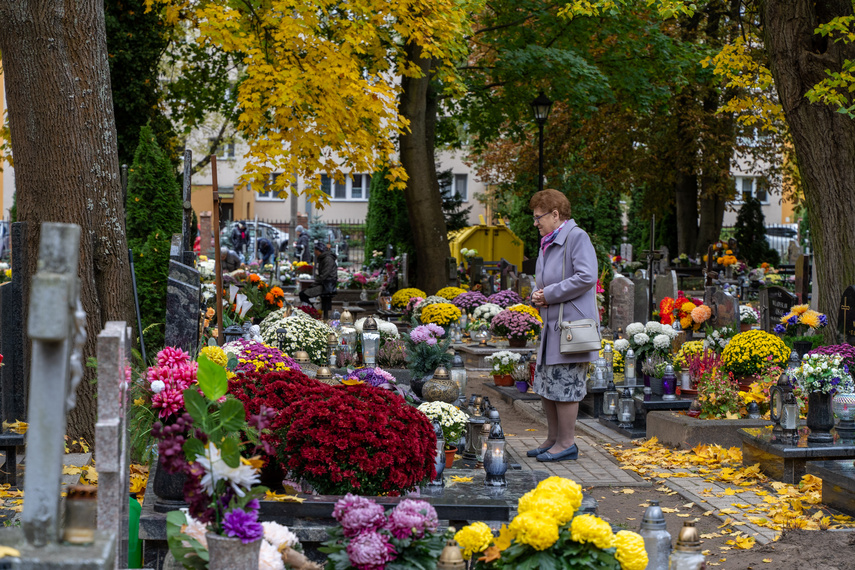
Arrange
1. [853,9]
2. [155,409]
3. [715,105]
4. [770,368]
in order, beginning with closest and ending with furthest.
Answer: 1. [155,409]
2. [770,368]
3. [853,9]
4. [715,105]

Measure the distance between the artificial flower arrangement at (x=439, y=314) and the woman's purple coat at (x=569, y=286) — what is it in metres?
7.14

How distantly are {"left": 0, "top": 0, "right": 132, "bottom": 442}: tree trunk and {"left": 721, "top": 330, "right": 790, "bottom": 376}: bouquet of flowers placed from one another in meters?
5.71

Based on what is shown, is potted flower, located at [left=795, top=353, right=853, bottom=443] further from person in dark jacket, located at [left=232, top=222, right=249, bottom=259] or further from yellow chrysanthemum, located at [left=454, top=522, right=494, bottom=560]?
person in dark jacket, located at [left=232, top=222, right=249, bottom=259]

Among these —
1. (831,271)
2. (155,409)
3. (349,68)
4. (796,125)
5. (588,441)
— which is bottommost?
(588,441)

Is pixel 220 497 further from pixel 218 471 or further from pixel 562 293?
pixel 562 293

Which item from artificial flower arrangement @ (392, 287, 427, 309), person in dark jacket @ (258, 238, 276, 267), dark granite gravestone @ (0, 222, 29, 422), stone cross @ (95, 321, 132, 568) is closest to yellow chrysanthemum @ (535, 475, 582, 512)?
stone cross @ (95, 321, 132, 568)

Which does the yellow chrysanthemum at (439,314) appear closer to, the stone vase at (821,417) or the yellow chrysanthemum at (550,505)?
the stone vase at (821,417)

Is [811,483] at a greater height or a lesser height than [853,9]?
lesser

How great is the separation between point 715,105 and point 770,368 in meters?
19.5

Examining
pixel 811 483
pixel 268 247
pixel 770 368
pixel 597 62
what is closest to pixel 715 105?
pixel 597 62

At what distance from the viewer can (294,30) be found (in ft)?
40.2

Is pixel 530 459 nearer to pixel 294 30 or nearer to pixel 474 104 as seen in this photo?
pixel 294 30

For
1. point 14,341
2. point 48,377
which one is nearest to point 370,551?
point 48,377

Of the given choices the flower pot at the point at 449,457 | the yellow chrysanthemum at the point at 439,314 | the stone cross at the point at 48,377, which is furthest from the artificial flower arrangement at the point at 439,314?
the stone cross at the point at 48,377
